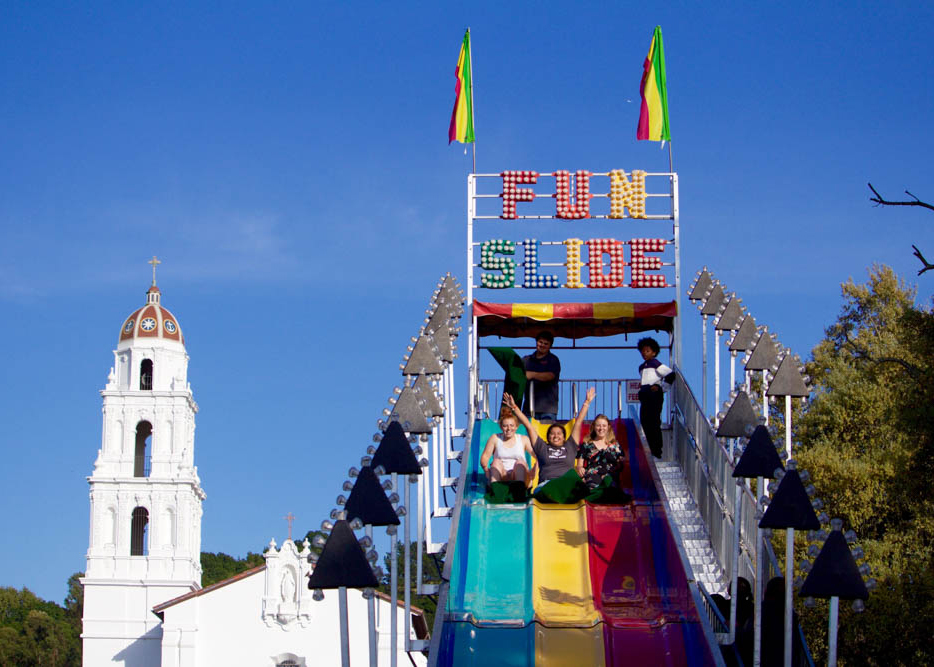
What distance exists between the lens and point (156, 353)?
235 feet

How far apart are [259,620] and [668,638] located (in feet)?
168

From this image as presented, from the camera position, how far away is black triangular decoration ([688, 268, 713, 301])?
24.8m

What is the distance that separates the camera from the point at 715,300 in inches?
937

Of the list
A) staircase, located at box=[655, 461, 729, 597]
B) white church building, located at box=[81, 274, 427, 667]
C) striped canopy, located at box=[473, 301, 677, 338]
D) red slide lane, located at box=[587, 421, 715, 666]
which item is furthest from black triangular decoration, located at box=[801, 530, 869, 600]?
white church building, located at box=[81, 274, 427, 667]

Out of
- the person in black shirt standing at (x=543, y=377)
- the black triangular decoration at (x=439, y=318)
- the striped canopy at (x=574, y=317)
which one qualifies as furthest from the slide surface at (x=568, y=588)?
the striped canopy at (x=574, y=317)

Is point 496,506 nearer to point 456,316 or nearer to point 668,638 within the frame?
point 668,638

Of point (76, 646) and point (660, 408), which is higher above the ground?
point (660, 408)

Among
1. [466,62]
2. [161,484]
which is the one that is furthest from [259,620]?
[466,62]

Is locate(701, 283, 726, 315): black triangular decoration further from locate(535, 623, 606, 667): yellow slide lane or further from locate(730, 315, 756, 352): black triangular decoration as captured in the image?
locate(535, 623, 606, 667): yellow slide lane

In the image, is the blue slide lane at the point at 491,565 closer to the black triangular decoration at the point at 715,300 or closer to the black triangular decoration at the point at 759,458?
the black triangular decoration at the point at 759,458

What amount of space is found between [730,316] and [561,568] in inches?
298

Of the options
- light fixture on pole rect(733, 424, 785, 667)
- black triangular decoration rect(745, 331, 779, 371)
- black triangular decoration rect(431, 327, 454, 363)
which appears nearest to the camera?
light fixture on pole rect(733, 424, 785, 667)

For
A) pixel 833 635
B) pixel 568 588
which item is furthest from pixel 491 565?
pixel 833 635

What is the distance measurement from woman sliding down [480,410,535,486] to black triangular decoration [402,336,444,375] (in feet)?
4.27
